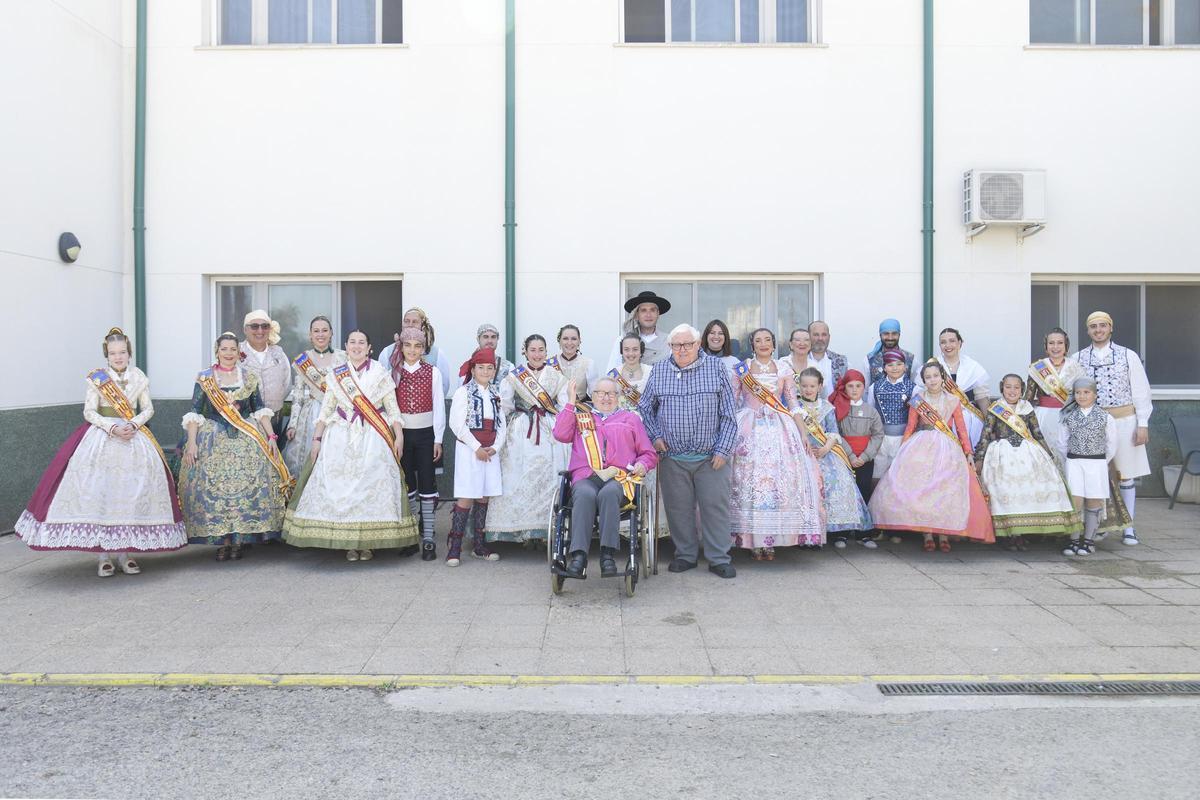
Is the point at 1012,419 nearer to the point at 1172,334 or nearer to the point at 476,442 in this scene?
the point at 1172,334

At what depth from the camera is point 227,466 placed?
22.4 ft

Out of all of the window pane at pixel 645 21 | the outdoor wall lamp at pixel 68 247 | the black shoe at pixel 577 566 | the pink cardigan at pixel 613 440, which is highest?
the window pane at pixel 645 21

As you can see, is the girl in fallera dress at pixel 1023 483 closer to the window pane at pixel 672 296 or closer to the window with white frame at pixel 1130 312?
the window with white frame at pixel 1130 312

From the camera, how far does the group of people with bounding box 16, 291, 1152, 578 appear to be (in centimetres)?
647

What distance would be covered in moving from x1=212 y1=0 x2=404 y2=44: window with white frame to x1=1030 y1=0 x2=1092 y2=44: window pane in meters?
6.59

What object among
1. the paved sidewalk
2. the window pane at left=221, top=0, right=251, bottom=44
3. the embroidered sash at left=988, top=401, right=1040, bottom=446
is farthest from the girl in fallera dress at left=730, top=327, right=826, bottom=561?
the window pane at left=221, top=0, right=251, bottom=44

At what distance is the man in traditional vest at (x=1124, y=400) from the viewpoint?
767 cm

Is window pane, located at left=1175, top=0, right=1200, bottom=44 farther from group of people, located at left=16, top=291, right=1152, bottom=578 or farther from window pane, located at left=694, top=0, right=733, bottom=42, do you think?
window pane, located at left=694, top=0, right=733, bottom=42

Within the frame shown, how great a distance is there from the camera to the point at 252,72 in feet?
30.5

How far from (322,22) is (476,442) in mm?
5451

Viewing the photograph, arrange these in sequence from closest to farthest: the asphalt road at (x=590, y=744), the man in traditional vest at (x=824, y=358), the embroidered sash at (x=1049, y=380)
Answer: the asphalt road at (x=590, y=744), the embroidered sash at (x=1049, y=380), the man in traditional vest at (x=824, y=358)

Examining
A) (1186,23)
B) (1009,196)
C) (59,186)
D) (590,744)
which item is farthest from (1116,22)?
(59,186)

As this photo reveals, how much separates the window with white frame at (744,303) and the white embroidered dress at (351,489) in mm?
3546

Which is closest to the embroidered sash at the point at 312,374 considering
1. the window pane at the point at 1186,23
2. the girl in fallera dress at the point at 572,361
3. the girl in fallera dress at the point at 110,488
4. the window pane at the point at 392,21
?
the girl in fallera dress at the point at 110,488
